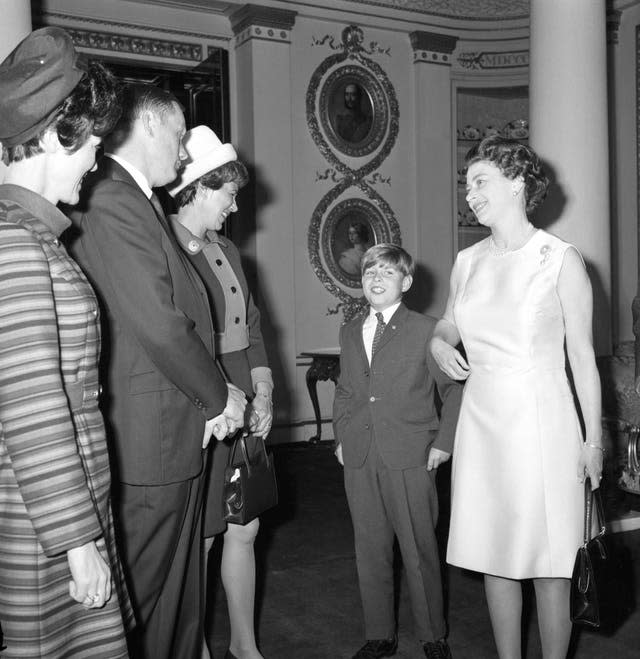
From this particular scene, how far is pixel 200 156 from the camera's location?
266cm

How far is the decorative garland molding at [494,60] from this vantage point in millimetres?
8953

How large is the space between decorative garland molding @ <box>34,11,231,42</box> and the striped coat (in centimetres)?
635

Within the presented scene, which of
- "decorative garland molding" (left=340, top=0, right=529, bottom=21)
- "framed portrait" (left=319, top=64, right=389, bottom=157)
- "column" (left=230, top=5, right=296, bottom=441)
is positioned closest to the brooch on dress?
"column" (left=230, top=5, right=296, bottom=441)

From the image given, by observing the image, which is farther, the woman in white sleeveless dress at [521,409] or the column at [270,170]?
the column at [270,170]

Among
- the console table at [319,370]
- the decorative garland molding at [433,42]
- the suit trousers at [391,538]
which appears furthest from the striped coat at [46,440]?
the decorative garland molding at [433,42]

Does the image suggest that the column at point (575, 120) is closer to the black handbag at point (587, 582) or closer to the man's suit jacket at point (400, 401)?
the man's suit jacket at point (400, 401)

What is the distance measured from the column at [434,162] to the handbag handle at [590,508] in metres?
6.30

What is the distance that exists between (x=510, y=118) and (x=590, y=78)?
5.03 meters

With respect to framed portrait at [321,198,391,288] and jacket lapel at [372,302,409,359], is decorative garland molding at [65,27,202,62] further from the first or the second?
jacket lapel at [372,302,409,359]

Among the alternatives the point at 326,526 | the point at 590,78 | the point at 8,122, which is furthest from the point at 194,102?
the point at 8,122

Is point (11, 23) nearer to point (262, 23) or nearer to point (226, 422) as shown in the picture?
point (226, 422)

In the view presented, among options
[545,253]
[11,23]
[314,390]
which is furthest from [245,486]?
[314,390]

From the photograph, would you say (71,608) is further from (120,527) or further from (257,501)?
(257,501)

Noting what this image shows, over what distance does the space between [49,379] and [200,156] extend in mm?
1419
